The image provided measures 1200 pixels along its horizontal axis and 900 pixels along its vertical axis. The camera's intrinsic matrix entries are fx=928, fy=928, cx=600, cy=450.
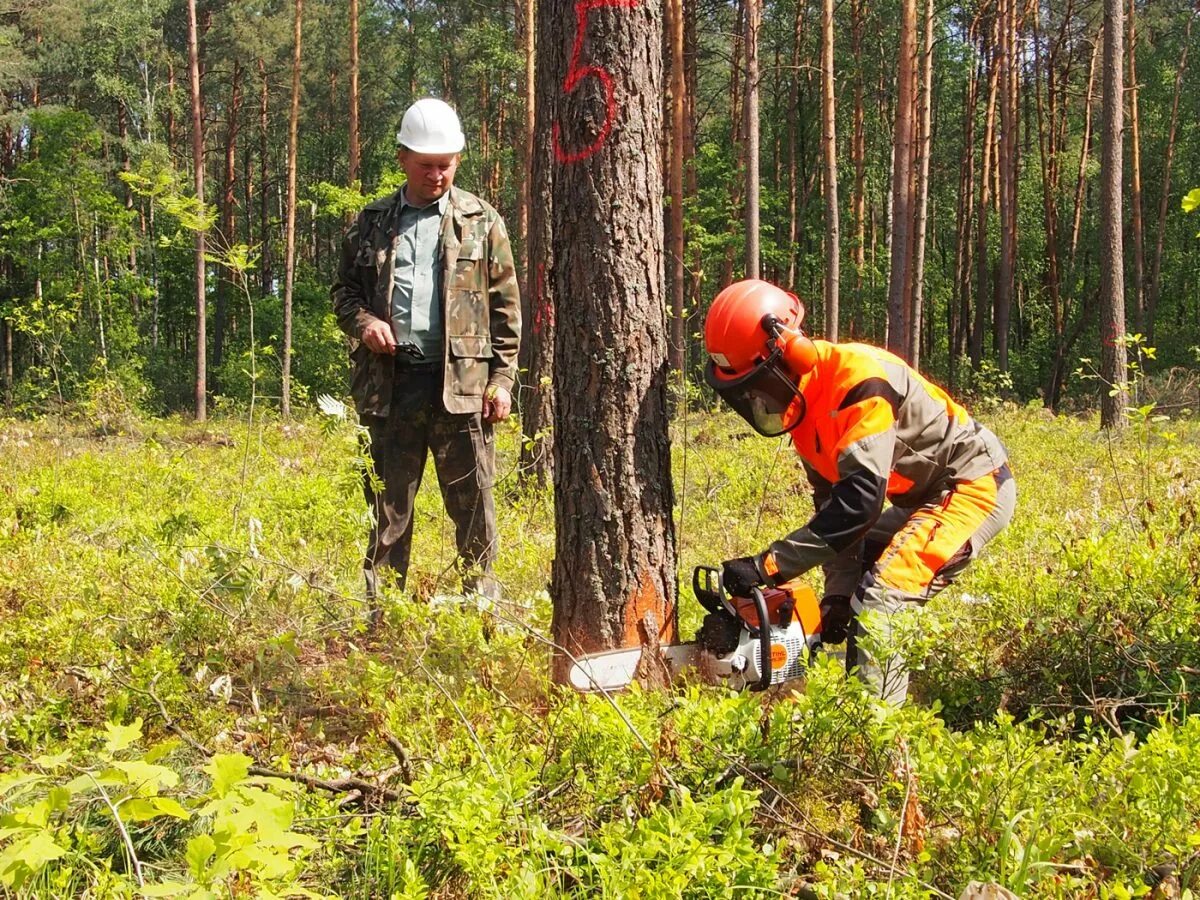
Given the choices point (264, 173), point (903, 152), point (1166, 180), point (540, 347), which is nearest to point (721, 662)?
point (540, 347)

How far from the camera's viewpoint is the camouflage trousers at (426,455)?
3.97 meters

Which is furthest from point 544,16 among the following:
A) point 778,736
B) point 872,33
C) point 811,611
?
point 872,33

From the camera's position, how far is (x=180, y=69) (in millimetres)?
30281

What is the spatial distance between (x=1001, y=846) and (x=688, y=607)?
6.42 feet

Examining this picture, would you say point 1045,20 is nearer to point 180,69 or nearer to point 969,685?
point 180,69

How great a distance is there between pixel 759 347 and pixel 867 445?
0.47 meters

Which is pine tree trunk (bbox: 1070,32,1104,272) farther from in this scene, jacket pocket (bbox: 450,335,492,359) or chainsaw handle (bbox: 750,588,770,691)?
chainsaw handle (bbox: 750,588,770,691)

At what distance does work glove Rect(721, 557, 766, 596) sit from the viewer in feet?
9.54

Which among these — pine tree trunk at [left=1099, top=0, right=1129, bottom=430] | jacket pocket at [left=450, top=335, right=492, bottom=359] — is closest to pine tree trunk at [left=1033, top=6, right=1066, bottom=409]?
pine tree trunk at [left=1099, top=0, right=1129, bottom=430]

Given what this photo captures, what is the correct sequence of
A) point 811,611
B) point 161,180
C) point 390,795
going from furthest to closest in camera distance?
1. point 161,180
2. point 811,611
3. point 390,795

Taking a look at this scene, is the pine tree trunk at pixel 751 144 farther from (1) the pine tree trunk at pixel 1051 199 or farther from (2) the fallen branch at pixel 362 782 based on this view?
(1) the pine tree trunk at pixel 1051 199

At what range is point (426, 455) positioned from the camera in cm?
396

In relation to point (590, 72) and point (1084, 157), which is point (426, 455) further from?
point (1084, 157)

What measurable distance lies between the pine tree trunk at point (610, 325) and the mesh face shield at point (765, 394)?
0.22 meters
